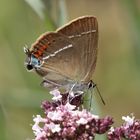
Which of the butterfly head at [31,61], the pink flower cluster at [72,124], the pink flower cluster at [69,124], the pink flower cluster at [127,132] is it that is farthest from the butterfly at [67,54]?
the pink flower cluster at [127,132]

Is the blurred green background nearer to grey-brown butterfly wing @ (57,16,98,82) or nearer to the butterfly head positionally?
the butterfly head

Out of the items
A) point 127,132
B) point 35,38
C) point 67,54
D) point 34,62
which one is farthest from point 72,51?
point 35,38

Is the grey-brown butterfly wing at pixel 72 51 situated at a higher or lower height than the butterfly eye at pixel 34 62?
higher

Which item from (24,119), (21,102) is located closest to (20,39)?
(24,119)

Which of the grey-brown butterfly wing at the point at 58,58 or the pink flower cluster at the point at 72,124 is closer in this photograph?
the pink flower cluster at the point at 72,124

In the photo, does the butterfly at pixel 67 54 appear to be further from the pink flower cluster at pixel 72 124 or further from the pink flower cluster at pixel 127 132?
the pink flower cluster at pixel 127 132

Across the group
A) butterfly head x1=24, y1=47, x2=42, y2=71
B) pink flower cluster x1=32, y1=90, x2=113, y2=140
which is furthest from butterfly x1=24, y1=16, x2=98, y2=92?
pink flower cluster x1=32, y1=90, x2=113, y2=140

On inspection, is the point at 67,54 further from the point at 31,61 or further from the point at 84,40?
the point at 31,61
